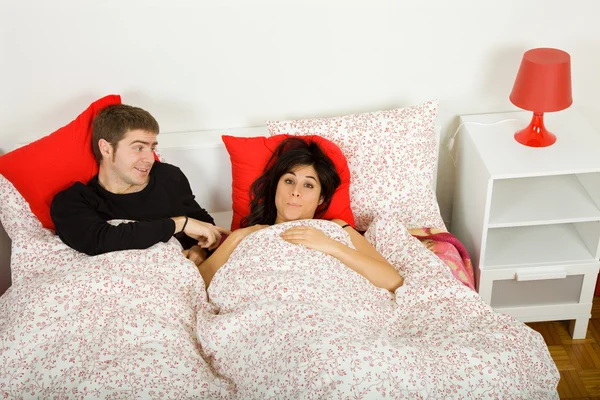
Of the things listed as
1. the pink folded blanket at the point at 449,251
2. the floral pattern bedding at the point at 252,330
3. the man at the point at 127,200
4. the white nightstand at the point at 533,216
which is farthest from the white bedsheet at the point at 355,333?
the white nightstand at the point at 533,216

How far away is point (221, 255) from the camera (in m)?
2.16

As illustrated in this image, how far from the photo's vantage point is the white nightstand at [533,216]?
91.3 inches

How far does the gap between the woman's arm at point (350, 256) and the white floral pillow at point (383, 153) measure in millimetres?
346

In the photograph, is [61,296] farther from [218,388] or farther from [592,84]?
[592,84]

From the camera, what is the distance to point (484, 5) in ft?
7.93

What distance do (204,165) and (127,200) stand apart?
15.9 inches

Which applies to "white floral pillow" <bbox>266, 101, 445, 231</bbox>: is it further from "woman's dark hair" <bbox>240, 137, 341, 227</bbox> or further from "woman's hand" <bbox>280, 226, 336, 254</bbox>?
"woman's hand" <bbox>280, 226, 336, 254</bbox>

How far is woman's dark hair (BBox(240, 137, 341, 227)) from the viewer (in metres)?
2.20

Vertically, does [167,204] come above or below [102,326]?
above

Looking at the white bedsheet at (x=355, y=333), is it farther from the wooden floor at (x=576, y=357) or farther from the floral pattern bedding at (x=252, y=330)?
the wooden floor at (x=576, y=357)

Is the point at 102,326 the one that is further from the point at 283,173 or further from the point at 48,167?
the point at 283,173

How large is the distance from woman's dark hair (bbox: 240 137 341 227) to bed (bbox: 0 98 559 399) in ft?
0.52

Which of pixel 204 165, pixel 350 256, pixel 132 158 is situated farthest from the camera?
pixel 204 165

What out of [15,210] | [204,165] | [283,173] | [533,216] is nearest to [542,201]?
[533,216]
